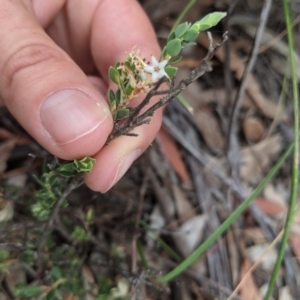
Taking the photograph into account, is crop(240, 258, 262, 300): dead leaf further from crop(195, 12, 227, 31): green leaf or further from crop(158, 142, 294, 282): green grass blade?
crop(195, 12, 227, 31): green leaf

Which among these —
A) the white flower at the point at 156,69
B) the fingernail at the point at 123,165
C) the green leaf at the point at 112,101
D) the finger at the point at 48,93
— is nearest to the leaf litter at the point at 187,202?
the fingernail at the point at 123,165

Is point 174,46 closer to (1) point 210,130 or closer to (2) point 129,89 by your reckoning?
(2) point 129,89

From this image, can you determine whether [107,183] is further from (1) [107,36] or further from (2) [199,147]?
(2) [199,147]

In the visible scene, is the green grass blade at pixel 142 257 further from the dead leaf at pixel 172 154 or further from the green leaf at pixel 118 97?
the green leaf at pixel 118 97

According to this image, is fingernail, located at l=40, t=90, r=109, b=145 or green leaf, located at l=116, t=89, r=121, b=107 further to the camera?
fingernail, located at l=40, t=90, r=109, b=145

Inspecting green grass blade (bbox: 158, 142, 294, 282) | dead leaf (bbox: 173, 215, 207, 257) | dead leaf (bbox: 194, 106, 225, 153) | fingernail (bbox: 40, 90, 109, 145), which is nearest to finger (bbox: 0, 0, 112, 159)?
fingernail (bbox: 40, 90, 109, 145)

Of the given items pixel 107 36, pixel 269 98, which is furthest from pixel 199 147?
pixel 107 36
